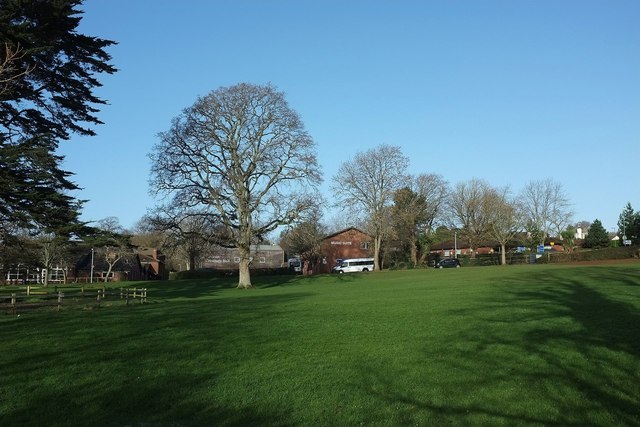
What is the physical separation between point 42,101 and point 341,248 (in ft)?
257

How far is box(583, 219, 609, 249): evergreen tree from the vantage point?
98.3 m

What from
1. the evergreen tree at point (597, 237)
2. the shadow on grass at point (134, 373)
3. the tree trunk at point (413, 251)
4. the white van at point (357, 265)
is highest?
the evergreen tree at point (597, 237)

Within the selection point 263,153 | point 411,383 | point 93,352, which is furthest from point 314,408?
point 263,153

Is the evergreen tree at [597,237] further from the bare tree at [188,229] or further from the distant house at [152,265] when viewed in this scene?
the distant house at [152,265]

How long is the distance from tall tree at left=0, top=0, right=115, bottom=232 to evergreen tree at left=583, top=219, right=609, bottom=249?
312ft

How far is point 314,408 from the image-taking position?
867 cm

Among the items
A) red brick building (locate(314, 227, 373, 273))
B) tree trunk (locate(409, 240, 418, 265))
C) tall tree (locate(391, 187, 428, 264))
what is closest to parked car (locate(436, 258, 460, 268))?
tall tree (locate(391, 187, 428, 264))

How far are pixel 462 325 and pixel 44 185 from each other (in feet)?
71.1

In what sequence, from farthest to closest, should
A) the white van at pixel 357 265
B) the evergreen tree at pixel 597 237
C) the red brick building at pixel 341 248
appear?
the red brick building at pixel 341 248 < the evergreen tree at pixel 597 237 < the white van at pixel 357 265

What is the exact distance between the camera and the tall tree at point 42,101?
76.5 ft

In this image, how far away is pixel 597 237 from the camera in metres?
98.8

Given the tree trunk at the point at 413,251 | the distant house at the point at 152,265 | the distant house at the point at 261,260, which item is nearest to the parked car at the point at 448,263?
the tree trunk at the point at 413,251

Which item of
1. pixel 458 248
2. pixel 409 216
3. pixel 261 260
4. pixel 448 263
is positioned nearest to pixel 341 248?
pixel 261 260

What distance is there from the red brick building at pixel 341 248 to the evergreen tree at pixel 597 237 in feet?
136
